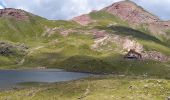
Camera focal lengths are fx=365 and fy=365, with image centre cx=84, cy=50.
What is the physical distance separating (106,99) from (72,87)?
708 inches

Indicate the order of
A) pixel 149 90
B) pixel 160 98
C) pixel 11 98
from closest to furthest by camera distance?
pixel 160 98
pixel 149 90
pixel 11 98

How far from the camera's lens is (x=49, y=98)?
3529 inches

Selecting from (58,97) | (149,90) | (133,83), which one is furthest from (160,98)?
(58,97)

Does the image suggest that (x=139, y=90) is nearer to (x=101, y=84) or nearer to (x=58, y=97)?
(x=101, y=84)

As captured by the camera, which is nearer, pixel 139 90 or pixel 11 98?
pixel 139 90

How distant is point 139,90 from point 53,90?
2379cm

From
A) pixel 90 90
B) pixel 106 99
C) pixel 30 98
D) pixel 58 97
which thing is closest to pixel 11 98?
pixel 30 98

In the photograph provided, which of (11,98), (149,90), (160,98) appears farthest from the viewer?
(11,98)

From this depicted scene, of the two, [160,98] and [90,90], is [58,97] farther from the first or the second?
[160,98]

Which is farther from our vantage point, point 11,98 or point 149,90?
point 11,98

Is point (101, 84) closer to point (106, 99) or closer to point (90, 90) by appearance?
point (90, 90)

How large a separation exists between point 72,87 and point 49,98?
10.6 metres

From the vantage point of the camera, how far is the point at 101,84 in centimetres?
9950

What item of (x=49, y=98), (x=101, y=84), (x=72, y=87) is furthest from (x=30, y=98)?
(x=101, y=84)
